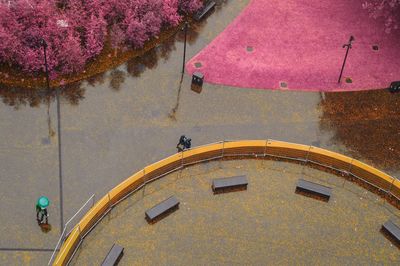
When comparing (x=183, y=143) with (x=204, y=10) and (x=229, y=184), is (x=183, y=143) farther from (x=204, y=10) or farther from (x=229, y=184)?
(x=204, y=10)

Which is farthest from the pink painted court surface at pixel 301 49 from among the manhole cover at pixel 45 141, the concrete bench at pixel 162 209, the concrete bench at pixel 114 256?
the concrete bench at pixel 114 256

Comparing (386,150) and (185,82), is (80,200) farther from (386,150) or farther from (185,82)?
(386,150)

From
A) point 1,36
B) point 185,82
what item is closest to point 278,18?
point 185,82

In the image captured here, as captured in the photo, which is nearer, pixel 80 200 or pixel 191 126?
pixel 80 200

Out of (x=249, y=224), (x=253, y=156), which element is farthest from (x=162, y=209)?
(x=253, y=156)

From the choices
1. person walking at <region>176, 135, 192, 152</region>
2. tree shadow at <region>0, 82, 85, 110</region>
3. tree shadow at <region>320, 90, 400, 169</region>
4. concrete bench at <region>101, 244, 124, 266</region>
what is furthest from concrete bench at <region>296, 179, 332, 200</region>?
tree shadow at <region>0, 82, 85, 110</region>
